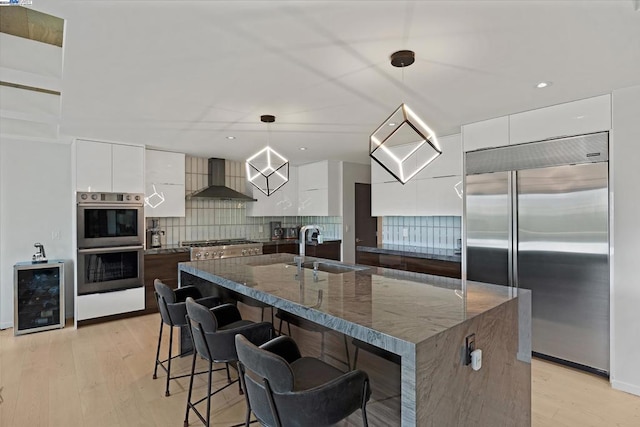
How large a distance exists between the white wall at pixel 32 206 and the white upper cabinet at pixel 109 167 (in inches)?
22.3

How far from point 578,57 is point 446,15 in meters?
1.12

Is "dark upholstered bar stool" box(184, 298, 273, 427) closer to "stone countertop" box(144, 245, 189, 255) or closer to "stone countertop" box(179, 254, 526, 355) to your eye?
"stone countertop" box(179, 254, 526, 355)

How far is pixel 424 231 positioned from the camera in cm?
505

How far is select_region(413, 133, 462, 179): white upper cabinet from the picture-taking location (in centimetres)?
419

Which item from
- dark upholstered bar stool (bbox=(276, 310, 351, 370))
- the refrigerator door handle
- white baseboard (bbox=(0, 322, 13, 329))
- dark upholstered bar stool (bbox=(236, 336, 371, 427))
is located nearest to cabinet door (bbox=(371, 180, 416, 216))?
the refrigerator door handle

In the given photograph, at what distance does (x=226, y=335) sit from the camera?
198cm

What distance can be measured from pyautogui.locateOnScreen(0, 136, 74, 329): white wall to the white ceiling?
4.01 ft

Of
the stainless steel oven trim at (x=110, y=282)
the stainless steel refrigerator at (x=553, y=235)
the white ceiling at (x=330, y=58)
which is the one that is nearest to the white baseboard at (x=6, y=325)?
the stainless steel oven trim at (x=110, y=282)

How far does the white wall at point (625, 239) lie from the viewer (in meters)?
2.67

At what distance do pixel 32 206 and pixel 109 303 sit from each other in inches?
62.6

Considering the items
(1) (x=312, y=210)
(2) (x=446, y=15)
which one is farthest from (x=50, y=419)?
(1) (x=312, y=210)

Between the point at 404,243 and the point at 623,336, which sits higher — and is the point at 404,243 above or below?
above

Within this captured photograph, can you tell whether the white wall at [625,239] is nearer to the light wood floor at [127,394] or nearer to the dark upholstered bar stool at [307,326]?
the light wood floor at [127,394]

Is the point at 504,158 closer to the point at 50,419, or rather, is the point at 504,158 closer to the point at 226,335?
the point at 226,335
